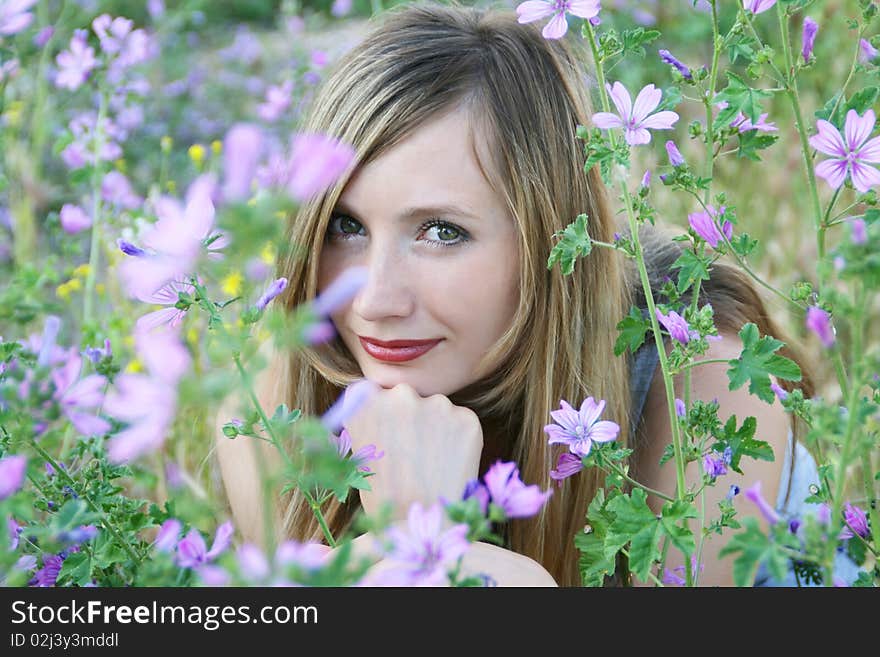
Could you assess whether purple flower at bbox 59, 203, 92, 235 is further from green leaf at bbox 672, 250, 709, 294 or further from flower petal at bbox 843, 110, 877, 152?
flower petal at bbox 843, 110, 877, 152

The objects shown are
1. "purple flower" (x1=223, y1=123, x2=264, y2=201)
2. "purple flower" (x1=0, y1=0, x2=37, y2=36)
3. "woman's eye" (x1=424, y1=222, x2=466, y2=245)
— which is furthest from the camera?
"woman's eye" (x1=424, y1=222, x2=466, y2=245)

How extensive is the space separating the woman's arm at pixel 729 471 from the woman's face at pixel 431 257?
14.4 inches

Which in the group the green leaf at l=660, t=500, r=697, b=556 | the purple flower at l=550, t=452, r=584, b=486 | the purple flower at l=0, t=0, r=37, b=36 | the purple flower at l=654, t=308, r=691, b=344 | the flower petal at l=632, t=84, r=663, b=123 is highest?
the purple flower at l=0, t=0, r=37, b=36

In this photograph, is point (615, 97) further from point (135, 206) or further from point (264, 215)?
point (135, 206)

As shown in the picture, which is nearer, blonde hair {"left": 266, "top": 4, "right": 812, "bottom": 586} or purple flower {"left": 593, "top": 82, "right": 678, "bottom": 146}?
purple flower {"left": 593, "top": 82, "right": 678, "bottom": 146}

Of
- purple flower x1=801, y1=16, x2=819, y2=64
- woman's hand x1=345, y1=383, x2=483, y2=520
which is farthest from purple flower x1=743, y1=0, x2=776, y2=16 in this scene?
woman's hand x1=345, y1=383, x2=483, y2=520

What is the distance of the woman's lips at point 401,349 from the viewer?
143 centimetres

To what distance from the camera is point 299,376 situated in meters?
1.78

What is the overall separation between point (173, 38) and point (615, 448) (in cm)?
363

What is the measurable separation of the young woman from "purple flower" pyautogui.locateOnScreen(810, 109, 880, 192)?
1.60 feet

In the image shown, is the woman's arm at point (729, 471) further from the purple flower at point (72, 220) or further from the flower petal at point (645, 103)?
the purple flower at point (72, 220)

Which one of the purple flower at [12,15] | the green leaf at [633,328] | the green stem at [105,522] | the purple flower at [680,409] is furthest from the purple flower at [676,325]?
the purple flower at [12,15]

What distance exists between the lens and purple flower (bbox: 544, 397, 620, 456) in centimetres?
104

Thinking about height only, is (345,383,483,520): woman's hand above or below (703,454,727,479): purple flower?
above
